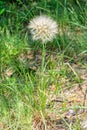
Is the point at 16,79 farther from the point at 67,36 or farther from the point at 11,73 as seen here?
the point at 67,36

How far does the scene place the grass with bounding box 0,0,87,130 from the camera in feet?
8.60

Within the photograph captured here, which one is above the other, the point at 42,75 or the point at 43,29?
the point at 43,29

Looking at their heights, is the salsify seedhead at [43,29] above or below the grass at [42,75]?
above

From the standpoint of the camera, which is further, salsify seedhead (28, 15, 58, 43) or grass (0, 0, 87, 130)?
salsify seedhead (28, 15, 58, 43)

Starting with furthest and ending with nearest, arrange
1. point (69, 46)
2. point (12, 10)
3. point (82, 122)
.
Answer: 1. point (12, 10)
2. point (69, 46)
3. point (82, 122)

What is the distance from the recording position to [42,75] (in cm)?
269

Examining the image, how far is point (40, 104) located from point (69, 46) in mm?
804

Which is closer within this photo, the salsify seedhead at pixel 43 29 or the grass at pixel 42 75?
the grass at pixel 42 75

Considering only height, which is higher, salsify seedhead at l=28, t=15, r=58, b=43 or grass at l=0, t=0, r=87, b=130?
salsify seedhead at l=28, t=15, r=58, b=43

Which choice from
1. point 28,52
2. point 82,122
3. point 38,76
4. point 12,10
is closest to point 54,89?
point 38,76

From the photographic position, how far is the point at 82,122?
2.58 m

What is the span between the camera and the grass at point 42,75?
2621mm

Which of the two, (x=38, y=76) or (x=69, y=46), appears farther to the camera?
(x=69, y=46)

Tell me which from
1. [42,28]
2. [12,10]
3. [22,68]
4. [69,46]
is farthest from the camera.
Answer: [12,10]
